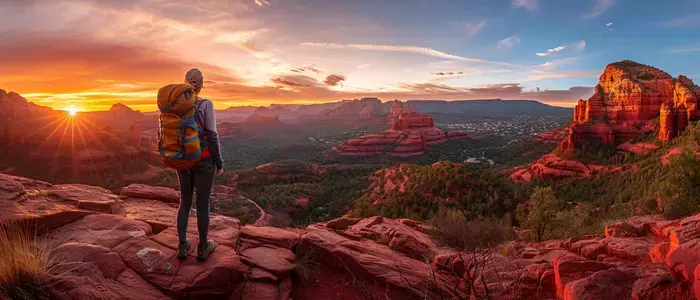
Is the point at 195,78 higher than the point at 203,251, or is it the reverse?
the point at 195,78

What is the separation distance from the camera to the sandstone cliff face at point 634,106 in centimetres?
4566

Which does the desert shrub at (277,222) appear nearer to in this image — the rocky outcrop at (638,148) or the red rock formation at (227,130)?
the rocky outcrop at (638,148)

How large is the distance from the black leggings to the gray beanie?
1237 millimetres

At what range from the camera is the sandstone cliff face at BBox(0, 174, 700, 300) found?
458 centimetres

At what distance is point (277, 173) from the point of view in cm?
5588

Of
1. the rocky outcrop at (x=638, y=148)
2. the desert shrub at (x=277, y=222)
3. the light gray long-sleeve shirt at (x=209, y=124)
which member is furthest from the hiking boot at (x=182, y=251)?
the rocky outcrop at (x=638, y=148)

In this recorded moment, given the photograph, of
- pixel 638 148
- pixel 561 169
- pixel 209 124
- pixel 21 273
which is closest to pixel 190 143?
pixel 209 124

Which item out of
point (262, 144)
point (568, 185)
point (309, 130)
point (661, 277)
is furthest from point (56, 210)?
point (309, 130)

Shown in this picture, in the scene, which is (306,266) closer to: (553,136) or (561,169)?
(561,169)

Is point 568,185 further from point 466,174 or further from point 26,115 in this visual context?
point 26,115

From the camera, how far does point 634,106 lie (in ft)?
182

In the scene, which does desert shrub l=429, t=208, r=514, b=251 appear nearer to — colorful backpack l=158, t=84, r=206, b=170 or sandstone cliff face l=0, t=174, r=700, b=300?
sandstone cliff face l=0, t=174, r=700, b=300

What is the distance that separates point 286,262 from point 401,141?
104m

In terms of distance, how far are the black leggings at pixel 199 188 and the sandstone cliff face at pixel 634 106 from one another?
6107 cm
